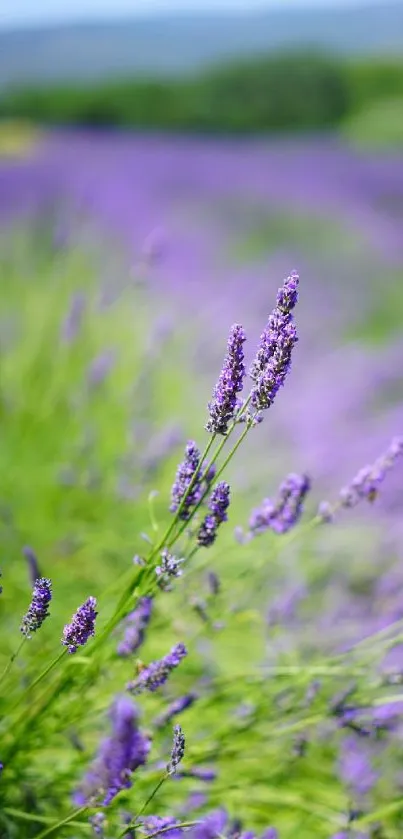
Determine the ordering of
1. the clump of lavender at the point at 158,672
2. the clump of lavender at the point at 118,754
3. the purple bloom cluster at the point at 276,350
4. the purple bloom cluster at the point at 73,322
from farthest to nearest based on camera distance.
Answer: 1. the purple bloom cluster at the point at 73,322
2. the clump of lavender at the point at 158,672
3. the purple bloom cluster at the point at 276,350
4. the clump of lavender at the point at 118,754

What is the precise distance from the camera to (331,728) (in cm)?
99

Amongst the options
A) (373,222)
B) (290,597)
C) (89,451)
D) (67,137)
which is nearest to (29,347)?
(89,451)

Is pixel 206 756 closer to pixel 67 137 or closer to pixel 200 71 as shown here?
pixel 67 137

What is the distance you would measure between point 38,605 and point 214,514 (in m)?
0.15

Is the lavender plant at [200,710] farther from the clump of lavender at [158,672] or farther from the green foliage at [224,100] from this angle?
the green foliage at [224,100]

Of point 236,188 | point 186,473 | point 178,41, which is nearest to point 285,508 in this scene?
point 186,473

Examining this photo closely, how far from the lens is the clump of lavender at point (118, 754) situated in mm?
402

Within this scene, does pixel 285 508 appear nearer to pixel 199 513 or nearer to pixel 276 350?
pixel 199 513

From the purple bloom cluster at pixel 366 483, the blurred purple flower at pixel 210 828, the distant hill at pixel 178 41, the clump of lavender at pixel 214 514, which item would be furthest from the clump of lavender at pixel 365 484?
the distant hill at pixel 178 41

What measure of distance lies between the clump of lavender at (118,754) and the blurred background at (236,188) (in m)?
1.08

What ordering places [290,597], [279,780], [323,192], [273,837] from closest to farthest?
[273,837] < [279,780] < [290,597] < [323,192]

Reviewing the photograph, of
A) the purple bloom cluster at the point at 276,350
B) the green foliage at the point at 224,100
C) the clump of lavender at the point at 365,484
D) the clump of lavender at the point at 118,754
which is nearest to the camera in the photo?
the clump of lavender at the point at 118,754

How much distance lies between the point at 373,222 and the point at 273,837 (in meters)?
3.48

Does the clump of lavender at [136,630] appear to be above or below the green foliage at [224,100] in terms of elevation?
below
